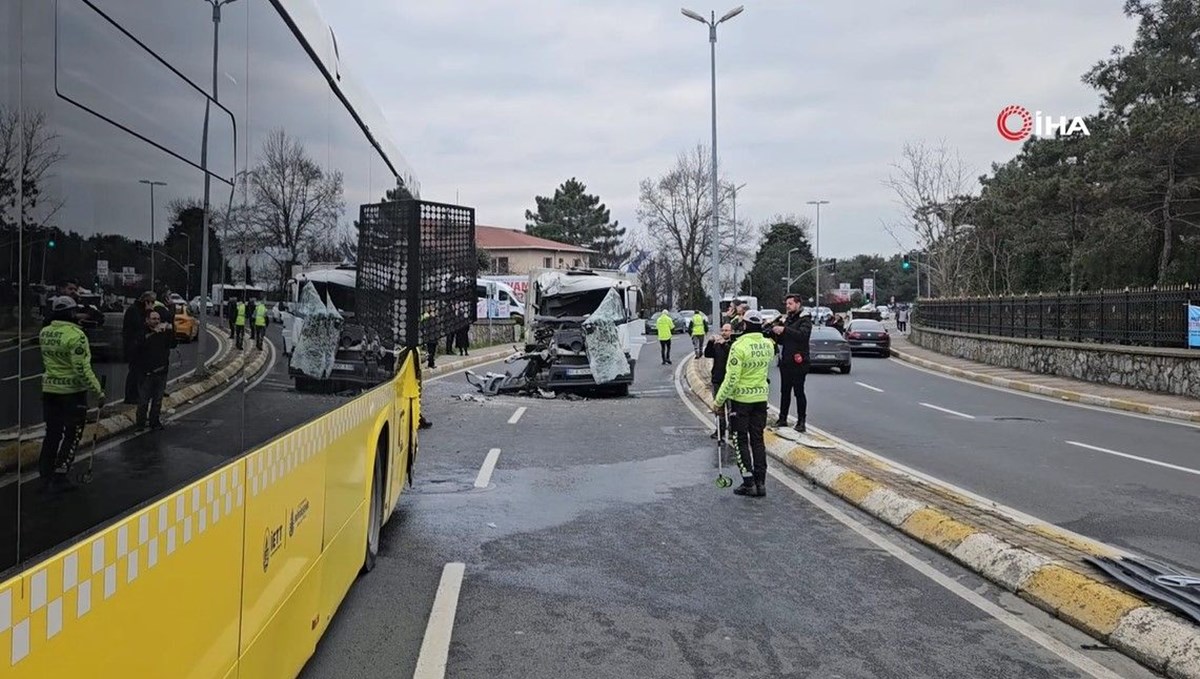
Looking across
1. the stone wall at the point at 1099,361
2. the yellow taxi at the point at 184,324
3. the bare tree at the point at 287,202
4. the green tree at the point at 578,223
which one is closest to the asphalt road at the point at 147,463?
the yellow taxi at the point at 184,324

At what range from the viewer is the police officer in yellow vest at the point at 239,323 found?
325cm

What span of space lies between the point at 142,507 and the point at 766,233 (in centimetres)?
10682

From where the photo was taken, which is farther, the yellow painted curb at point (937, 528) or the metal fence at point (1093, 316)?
the metal fence at point (1093, 316)

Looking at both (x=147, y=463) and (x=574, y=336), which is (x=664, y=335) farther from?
(x=147, y=463)

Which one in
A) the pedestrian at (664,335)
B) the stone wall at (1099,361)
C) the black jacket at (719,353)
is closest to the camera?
the black jacket at (719,353)

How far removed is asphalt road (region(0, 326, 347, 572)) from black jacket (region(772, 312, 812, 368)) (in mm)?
10000

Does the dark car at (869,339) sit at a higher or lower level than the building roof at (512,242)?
lower

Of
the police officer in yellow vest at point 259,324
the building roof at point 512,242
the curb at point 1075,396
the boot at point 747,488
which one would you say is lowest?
the boot at point 747,488

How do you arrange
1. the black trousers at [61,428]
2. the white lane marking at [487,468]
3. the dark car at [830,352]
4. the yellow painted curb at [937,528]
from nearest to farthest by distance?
the black trousers at [61,428] < the yellow painted curb at [937,528] < the white lane marking at [487,468] < the dark car at [830,352]

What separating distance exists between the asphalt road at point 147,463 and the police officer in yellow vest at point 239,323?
0.54 feet

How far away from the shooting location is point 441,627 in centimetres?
539

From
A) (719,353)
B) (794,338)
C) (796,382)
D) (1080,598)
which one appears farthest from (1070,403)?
(1080,598)

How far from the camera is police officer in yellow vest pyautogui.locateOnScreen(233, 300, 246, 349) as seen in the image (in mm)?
3252

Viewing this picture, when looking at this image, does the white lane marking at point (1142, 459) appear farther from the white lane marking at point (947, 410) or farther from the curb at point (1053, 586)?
the curb at point (1053, 586)
